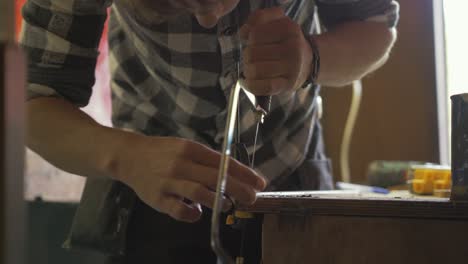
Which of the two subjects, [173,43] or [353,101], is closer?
[173,43]

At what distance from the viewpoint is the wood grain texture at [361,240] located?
0.48m

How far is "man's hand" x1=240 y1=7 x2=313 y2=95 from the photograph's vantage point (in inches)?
24.0

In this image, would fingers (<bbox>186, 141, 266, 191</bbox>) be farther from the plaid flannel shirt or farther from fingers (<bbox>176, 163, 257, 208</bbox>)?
the plaid flannel shirt

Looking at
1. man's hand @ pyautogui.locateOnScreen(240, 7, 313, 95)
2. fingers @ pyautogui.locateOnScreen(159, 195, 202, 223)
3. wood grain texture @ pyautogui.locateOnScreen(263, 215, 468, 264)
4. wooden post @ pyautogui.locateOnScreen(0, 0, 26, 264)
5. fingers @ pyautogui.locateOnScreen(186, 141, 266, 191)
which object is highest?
man's hand @ pyautogui.locateOnScreen(240, 7, 313, 95)

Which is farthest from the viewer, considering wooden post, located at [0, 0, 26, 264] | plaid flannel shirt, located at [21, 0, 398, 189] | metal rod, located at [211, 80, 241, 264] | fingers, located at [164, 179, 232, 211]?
plaid flannel shirt, located at [21, 0, 398, 189]

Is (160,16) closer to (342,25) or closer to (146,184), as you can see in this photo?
(146,184)

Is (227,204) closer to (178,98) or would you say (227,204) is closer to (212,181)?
(212,181)

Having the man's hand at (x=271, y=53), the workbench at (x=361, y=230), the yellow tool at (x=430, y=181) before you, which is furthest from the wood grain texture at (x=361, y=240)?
the yellow tool at (x=430, y=181)

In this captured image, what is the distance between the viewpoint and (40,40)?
2.45 ft

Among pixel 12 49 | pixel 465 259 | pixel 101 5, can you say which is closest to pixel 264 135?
pixel 101 5

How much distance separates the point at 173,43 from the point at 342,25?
10.6 inches

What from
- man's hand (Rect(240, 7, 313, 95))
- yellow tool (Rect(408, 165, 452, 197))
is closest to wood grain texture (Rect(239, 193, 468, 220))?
man's hand (Rect(240, 7, 313, 95))

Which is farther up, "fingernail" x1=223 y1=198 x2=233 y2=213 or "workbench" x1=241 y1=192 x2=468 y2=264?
"fingernail" x1=223 y1=198 x2=233 y2=213

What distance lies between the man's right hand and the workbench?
1.4 inches
